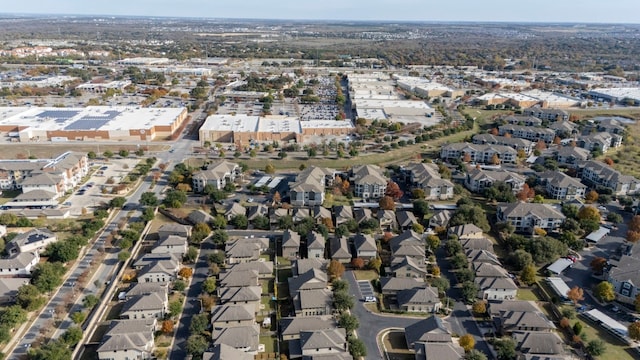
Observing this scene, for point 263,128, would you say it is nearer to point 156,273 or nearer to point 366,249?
point 366,249

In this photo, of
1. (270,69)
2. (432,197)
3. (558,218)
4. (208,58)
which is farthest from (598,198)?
(208,58)

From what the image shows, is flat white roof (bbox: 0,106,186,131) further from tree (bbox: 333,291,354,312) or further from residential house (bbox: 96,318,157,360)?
tree (bbox: 333,291,354,312)

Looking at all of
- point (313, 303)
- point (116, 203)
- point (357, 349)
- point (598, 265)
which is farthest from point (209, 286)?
point (598, 265)

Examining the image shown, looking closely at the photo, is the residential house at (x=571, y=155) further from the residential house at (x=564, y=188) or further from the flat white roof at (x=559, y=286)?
the flat white roof at (x=559, y=286)

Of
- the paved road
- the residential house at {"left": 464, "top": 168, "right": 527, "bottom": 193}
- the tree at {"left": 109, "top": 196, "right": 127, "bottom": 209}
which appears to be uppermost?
the residential house at {"left": 464, "top": 168, "right": 527, "bottom": 193}

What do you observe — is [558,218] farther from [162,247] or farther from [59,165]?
[59,165]

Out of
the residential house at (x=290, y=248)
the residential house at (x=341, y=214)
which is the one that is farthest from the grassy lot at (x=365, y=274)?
the residential house at (x=341, y=214)

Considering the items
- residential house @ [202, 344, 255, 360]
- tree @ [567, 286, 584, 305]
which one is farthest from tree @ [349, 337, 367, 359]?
tree @ [567, 286, 584, 305]
